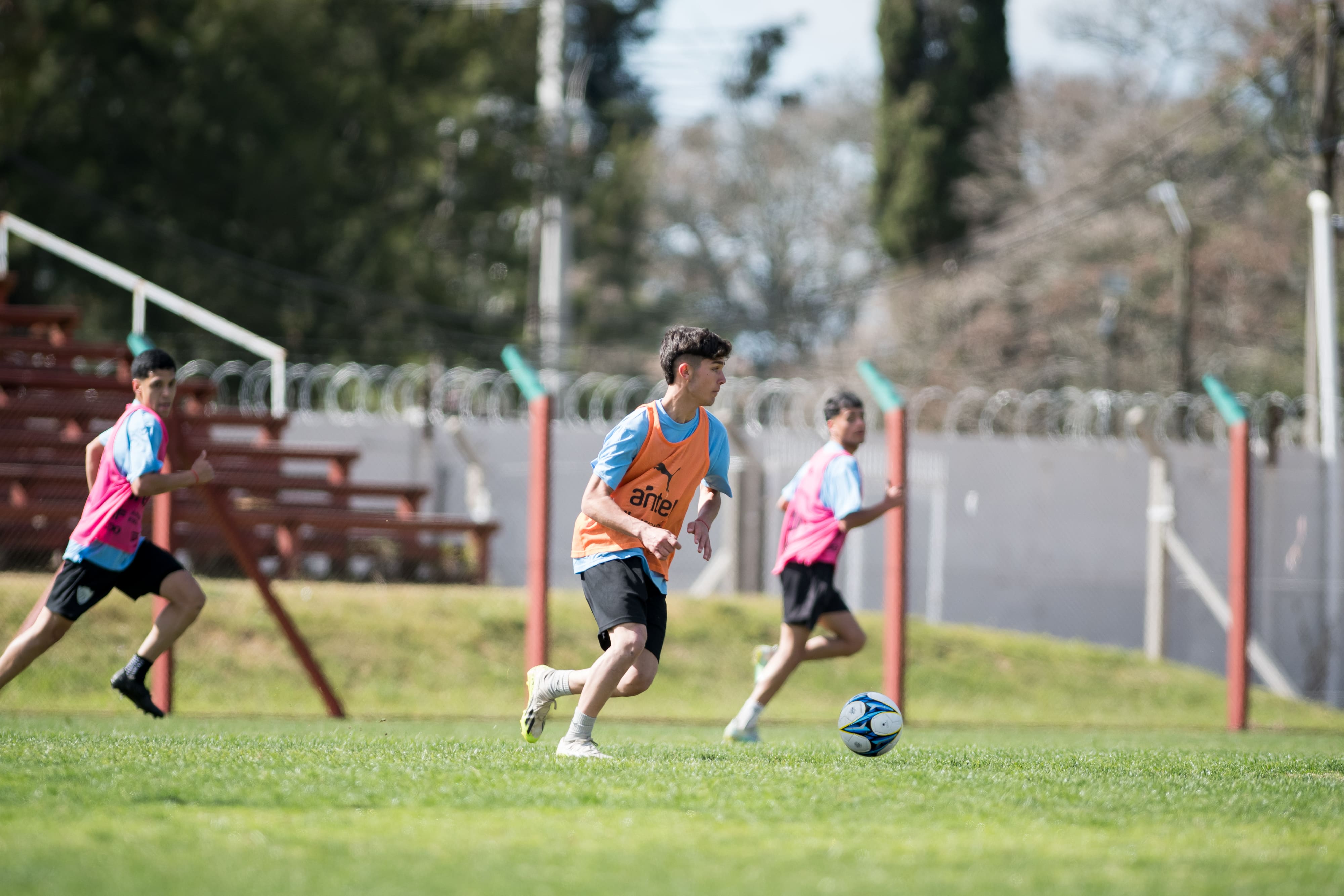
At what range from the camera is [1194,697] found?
1472cm

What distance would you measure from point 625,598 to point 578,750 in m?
0.70

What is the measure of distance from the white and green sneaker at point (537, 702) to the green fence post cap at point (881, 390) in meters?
5.25

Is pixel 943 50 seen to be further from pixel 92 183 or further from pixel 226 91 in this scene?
pixel 92 183

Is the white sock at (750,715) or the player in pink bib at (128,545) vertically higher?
the player in pink bib at (128,545)

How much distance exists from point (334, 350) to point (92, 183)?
5994 mm

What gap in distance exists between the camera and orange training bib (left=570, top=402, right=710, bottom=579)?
6457 mm

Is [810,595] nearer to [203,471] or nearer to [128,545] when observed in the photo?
[203,471]

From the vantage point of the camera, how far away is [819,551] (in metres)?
8.81

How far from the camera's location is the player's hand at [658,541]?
238 inches

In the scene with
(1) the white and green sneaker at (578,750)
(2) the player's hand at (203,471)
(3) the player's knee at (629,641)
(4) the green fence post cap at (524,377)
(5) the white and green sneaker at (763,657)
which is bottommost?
(1) the white and green sneaker at (578,750)

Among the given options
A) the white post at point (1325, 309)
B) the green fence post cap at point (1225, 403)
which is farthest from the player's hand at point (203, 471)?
the white post at point (1325, 309)

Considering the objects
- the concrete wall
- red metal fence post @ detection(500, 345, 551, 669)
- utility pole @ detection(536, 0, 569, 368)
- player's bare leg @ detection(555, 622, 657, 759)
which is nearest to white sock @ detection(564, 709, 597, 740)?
player's bare leg @ detection(555, 622, 657, 759)

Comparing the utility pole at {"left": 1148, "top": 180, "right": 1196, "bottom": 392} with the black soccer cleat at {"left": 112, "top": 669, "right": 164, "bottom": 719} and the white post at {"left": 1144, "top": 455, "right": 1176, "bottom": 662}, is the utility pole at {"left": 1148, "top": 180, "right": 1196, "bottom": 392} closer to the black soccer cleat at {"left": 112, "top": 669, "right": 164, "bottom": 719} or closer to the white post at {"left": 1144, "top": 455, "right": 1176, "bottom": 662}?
the white post at {"left": 1144, "top": 455, "right": 1176, "bottom": 662}

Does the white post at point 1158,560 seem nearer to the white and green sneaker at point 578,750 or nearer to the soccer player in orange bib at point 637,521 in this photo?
the soccer player in orange bib at point 637,521
